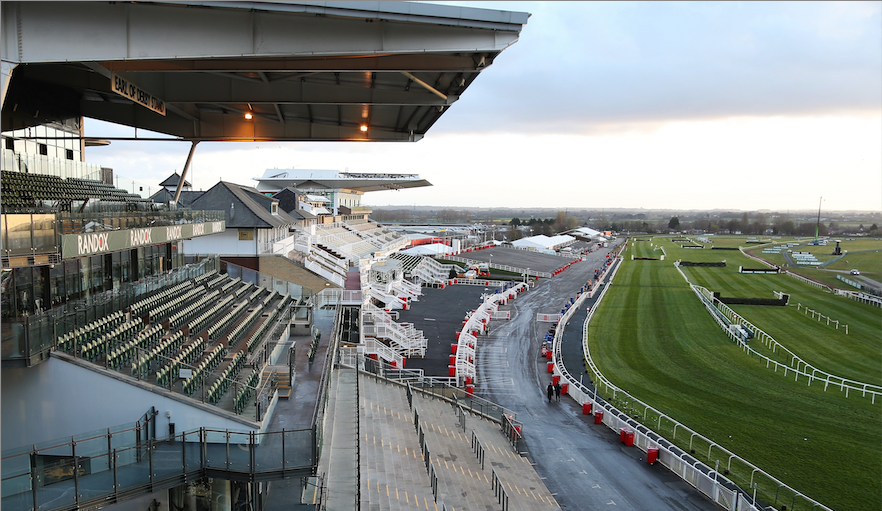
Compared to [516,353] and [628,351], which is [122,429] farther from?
[628,351]

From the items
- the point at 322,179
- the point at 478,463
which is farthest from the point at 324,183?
the point at 478,463

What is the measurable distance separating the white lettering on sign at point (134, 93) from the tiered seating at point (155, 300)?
4.42m

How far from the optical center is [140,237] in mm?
12922

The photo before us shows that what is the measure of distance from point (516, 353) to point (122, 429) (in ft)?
74.9

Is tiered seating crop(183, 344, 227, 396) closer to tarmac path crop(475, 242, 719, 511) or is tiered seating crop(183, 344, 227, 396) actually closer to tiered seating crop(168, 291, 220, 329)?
tiered seating crop(168, 291, 220, 329)

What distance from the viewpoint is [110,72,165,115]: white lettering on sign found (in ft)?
32.9

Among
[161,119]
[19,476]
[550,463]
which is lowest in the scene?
[550,463]

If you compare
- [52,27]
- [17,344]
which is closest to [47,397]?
[17,344]

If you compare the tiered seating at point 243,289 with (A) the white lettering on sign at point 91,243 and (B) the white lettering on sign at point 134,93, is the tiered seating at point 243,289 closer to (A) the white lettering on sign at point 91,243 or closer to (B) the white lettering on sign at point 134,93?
(A) the white lettering on sign at point 91,243

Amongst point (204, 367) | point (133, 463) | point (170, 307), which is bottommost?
point (133, 463)

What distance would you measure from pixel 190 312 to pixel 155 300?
2.99ft

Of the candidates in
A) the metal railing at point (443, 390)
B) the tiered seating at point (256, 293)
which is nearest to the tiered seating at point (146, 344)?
the tiered seating at point (256, 293)

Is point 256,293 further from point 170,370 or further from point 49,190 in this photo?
point 170,370

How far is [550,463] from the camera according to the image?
659 inches
